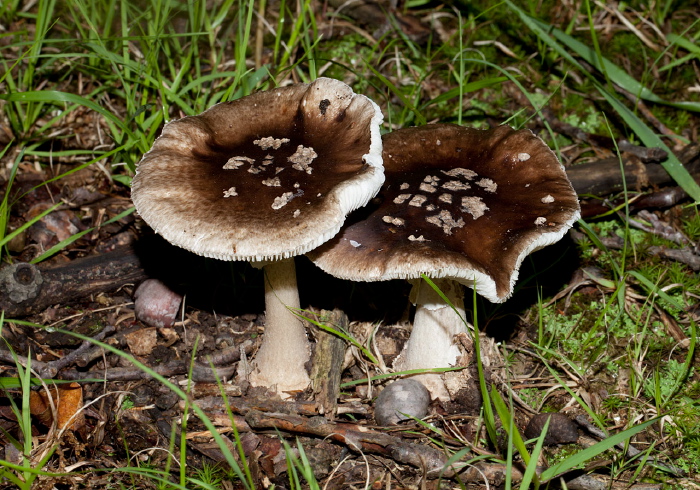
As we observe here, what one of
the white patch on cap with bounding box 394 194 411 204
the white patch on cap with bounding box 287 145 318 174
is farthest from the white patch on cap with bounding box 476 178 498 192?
the white patch on cap with bounding box 287 145 318 174

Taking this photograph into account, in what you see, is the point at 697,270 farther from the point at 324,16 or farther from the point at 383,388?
the point at 324,16

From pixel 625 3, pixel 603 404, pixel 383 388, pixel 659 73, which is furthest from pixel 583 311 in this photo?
pixel 625 3

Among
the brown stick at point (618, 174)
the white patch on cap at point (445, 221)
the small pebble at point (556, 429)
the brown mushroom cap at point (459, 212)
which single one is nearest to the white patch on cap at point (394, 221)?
the brown mushroom cap at point (459, 212)

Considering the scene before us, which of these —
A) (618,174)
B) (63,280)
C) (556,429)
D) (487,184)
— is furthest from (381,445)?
(618,174)

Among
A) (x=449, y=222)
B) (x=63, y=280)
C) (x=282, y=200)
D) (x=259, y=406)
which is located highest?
(x=282, y=200)

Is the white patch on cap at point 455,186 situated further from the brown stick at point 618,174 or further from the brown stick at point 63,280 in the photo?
the brown stick at point 63,280

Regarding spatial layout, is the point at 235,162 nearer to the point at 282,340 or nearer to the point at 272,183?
the point at 272,183
